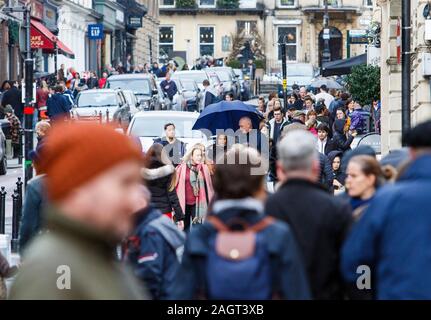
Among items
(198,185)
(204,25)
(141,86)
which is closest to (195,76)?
(141,86)

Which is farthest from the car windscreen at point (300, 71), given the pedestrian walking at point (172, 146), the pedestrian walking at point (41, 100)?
the pedestrian walking at point (172, 146)

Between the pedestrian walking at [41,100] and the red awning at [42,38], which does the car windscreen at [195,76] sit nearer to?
the red awning at [42,38]

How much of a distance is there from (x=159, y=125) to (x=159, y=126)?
0.08ft

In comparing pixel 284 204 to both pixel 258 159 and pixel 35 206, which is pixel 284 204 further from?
pixel 35 206

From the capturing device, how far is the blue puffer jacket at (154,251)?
8969 millimetres

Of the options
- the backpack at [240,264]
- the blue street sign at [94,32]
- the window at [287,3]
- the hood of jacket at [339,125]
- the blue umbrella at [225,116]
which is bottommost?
the backpack at [240,264]

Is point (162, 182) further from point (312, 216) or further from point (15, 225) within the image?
point (312, 216)

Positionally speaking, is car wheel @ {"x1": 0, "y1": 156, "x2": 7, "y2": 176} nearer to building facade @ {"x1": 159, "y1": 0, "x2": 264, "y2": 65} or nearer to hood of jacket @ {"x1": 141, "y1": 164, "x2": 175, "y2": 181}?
hood of jacket @ {"x1": 141, "y1": 164, "x2": 175, "y2": 181}

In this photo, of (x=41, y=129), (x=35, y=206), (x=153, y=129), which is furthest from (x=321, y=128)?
(x=35, y=206)

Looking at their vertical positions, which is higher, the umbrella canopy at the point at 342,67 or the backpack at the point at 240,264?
the umbrella canopy at the point at 342,67

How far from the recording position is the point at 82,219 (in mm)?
4602

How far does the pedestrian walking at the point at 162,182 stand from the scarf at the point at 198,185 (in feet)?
2.21

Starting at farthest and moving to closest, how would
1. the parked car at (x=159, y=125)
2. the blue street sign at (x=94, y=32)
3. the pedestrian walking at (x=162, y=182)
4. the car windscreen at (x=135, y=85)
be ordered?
the blue street sign at (x=94, y=32), the car windscreen at (x=135, y=85), the parked car at (x=159, y=125), the pedestrian walking at (x=162, y=182)

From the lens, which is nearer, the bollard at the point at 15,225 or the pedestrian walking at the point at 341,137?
the bollard at the point at 15,225
